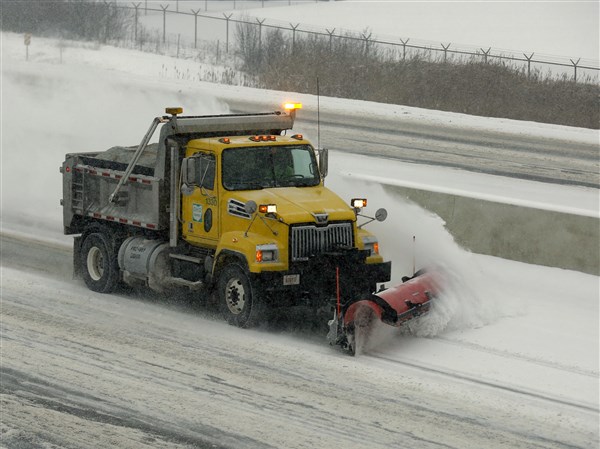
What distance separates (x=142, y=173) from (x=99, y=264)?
164cm

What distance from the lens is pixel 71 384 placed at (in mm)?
12727

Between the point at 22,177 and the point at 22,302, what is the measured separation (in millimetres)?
8767

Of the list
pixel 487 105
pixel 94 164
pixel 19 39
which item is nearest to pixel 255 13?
pixel 19 39

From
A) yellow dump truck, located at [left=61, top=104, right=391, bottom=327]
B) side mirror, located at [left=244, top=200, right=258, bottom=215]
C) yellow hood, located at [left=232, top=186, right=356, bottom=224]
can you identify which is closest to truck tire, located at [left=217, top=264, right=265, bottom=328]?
yellow dump truck, located at [left=61, top=104, right=391, bottom=327]

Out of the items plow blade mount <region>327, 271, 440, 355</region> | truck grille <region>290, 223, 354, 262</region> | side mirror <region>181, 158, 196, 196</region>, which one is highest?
side mirror <region>181, 158, 196, 196</region>

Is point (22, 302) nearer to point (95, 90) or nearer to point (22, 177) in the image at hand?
point (22, 177)

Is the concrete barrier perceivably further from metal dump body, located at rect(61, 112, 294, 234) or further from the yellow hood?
the yellow hood

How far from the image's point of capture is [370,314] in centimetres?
1422

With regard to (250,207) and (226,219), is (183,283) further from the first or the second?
(250,207)

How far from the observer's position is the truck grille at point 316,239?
48.2 feet

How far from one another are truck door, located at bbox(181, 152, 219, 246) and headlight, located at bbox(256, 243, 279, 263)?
42.6 inches

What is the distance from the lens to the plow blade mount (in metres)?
13.9

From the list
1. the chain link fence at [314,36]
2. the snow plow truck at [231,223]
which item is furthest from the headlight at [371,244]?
the chain link fence at [314,36]

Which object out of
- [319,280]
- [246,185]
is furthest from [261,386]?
[246,185]
